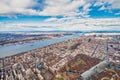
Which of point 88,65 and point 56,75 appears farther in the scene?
point 88,65

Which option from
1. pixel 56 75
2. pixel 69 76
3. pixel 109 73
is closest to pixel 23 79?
pixel 56 75

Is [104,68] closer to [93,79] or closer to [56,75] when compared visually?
[93,79]

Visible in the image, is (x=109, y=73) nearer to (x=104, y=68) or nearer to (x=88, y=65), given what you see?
(x=104, y=68)

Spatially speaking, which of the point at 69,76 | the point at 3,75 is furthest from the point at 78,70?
the point at 3,75

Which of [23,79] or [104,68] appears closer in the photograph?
[23,79]

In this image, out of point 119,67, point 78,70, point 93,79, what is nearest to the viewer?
point 93,79

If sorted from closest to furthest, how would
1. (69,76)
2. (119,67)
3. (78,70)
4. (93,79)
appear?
(93,79) → (69,76) → (78,70) → (119,67)

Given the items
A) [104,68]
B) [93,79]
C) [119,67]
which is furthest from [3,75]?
[119,67]

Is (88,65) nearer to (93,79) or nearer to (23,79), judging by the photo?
(93,79)

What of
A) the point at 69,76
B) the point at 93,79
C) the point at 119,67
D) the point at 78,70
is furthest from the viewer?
the point at 119,67
